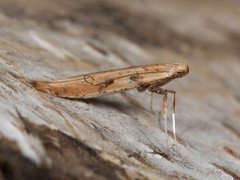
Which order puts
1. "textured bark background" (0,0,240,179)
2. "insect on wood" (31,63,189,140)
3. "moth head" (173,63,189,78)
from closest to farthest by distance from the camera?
"textured bark background" (0,0,240,179) → "insect on wood" (31,63,189,140) → "moth head" (173,63,189,78)

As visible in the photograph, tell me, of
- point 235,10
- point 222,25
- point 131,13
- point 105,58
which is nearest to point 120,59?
point 105,58

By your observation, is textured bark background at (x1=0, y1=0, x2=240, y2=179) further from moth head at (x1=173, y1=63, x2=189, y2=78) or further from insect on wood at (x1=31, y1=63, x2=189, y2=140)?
moth head at (x1=173, y1=63, x2=189, y2=78)

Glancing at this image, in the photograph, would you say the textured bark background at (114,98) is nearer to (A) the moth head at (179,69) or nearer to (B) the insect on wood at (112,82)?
(B) the insect on wood at (112,82)

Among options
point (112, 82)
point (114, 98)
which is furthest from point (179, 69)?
point (114, 98)

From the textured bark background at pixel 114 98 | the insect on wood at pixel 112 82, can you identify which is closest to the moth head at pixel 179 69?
the insect on wood at pixel 112 82

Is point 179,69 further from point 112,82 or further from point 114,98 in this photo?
point 114,98

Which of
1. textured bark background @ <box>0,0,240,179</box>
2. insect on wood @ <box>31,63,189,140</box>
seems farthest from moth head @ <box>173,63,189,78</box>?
→ textured bark background @ <box>0,0,240,179</box>

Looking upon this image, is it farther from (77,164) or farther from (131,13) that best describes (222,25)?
(77,164)
